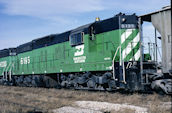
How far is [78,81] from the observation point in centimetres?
1320

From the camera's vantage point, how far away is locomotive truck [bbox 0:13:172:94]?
9930 mm

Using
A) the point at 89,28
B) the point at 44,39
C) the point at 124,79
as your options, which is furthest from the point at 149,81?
the point at 44,39

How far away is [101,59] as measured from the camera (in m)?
11.9

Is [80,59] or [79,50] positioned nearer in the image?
[80,59]

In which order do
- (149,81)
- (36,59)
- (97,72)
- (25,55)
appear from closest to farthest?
(149,81) < (97,72) < (36,59) < (25,55)

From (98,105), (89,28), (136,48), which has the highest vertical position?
(89,28)

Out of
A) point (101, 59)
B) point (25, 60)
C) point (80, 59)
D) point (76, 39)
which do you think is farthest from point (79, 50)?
point (25, 60)

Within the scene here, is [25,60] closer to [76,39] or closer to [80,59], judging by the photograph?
[76,39]

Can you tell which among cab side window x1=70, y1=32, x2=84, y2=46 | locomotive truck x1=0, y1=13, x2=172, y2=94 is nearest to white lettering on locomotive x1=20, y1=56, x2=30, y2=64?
locomotive truck x1=0, y1=13, x2=172, y2=94

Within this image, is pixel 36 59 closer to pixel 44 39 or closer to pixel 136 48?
pixel 44 39

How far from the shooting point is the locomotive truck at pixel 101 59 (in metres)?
9.93

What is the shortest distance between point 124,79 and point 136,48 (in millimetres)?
2091

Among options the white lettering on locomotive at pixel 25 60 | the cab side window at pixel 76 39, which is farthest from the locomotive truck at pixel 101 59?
the white lettering on locomotive at pixel 25 60

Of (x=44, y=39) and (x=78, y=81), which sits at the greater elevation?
(x=44, y=39)
